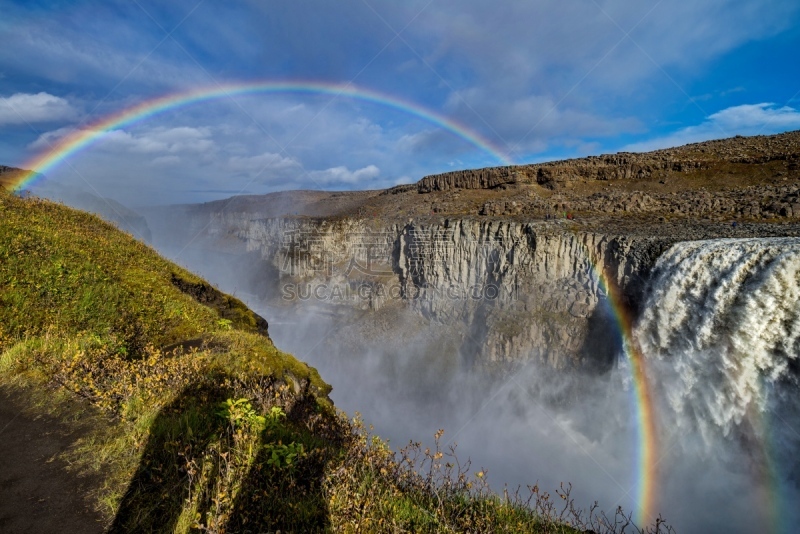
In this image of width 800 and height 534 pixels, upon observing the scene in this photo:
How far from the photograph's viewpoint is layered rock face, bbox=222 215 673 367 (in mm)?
28688

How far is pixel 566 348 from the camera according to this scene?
30.6 metres

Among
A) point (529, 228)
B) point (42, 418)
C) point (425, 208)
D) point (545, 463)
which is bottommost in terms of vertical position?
point (42, 418)

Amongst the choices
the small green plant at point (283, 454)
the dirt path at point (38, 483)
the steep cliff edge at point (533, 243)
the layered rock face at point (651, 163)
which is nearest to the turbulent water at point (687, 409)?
the steep cliff edge at point (533, 243)

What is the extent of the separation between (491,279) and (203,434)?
116 ft

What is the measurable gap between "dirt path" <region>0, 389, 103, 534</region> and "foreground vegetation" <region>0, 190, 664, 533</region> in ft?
0.58

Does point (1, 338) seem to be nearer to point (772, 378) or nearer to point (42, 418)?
point (42, 418)

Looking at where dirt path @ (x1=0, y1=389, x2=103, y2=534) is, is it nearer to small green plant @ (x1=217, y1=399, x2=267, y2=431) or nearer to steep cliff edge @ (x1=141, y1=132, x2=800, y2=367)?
small green plant @ (x1=217, y1=399, x2=267, y2=431)

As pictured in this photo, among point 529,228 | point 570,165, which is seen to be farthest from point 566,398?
point 570,165

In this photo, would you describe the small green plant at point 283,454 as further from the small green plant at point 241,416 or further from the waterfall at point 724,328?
the waterfall at point 724,328

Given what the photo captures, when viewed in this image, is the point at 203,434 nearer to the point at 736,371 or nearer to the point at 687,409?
the point at 736,371

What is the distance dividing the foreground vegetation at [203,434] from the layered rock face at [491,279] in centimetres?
2480

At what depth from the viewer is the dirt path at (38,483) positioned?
3.53 m

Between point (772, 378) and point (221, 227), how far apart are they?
4284 inches

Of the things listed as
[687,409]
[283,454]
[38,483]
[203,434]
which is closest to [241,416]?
[203,434]
